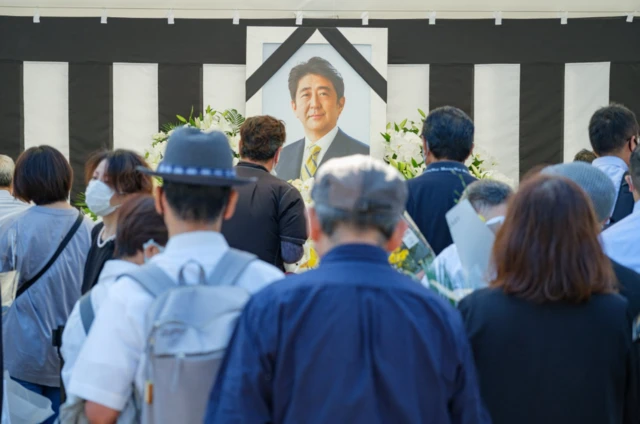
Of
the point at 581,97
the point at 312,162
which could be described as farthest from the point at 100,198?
the point at 581,97

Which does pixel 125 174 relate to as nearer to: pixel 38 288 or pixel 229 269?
pixel 38 288

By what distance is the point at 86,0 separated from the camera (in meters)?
5.56

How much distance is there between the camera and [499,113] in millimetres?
5707

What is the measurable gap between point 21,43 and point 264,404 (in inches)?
184

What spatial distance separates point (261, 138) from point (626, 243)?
5.04 ft

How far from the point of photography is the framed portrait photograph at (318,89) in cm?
551

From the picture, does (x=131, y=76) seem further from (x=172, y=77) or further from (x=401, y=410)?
(x=401, y=410)

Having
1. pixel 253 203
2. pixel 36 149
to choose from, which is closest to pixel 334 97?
pixel 253 203

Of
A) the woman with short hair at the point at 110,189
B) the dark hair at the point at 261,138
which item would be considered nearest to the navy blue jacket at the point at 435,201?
the dark hair at the point at 261,138

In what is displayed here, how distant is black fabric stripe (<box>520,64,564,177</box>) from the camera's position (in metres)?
5.65

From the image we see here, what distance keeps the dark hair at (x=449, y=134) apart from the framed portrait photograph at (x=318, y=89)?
2380mm

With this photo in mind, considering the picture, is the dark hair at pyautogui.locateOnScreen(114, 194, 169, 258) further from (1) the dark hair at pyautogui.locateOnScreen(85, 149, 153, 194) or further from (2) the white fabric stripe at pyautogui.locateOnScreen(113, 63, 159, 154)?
(2) the white fabric stripe at pyautogui.locateOnScreen(113, 63, 159, 154)

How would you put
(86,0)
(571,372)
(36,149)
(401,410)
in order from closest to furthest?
(401,410) → (571,372) → (36,149) → (86,0)

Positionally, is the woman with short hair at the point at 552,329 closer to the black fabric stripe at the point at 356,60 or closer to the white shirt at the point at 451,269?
the white shirt at the point at 451,269
